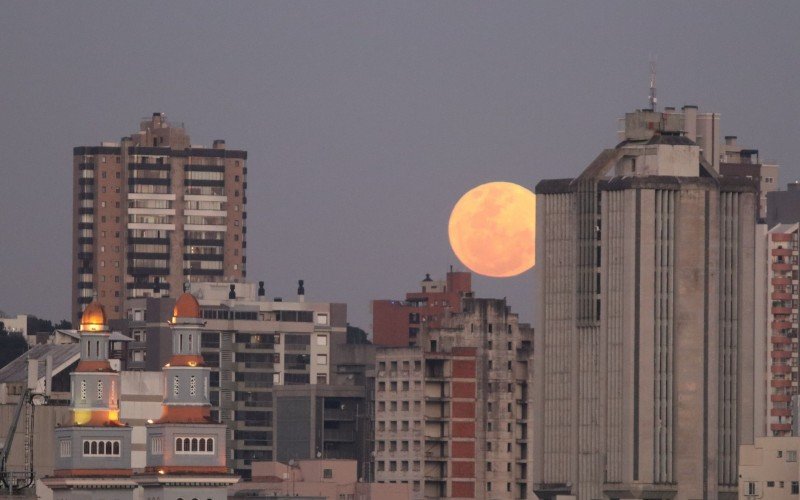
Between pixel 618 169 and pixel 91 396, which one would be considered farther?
pixel 618 169

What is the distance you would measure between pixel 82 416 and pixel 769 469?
4444cm

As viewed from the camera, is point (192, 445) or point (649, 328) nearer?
point (192, 445)

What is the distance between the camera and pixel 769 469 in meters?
176

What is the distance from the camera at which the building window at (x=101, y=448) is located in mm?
182125

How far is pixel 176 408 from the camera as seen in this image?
182375mm

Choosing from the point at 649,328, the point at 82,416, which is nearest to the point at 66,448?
the point at 82,416

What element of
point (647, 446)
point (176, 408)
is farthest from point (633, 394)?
point (176, 408)

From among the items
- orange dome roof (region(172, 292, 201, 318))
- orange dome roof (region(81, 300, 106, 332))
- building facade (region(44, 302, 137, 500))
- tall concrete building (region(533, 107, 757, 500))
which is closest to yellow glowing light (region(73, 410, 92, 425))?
building facade (region(44, 302, 137, 500))

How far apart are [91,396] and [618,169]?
134ft

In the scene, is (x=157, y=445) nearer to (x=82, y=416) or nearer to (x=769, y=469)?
(x=82, y=416)

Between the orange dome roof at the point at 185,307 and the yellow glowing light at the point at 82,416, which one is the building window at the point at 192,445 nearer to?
the yellow glowing light at the point at 82,416

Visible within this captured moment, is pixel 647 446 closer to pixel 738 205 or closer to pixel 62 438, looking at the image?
pixel 738 205

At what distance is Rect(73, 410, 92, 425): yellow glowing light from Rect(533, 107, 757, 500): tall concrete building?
33.6 metres

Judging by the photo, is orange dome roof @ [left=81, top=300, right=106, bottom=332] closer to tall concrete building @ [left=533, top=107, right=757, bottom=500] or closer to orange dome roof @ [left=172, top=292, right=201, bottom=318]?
orange dome roof @ [left=172, top=292, right=201, bottom=318]
